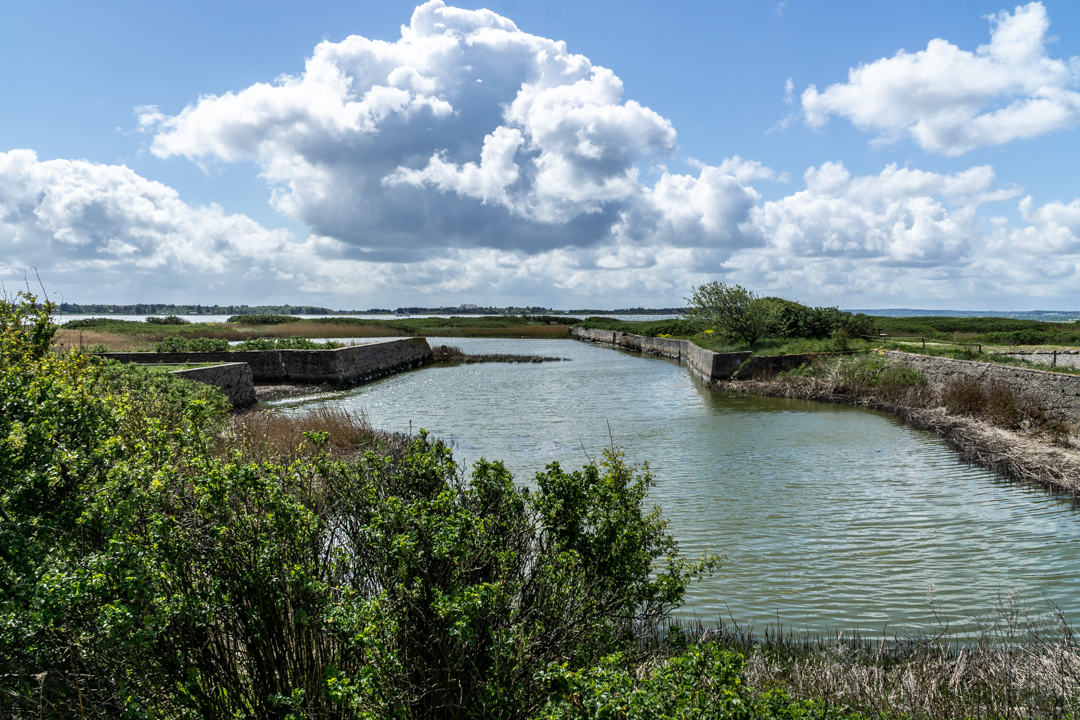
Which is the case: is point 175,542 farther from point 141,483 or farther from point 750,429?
point 750,429

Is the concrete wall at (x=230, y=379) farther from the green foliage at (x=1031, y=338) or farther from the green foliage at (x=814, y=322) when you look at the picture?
the green foliage at (x=1031, y=338)

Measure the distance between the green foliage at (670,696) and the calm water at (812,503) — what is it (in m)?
3.63

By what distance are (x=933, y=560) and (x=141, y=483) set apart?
8256 mm

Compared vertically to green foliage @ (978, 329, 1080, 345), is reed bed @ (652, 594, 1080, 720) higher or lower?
lower

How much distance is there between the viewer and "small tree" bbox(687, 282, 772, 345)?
105ft

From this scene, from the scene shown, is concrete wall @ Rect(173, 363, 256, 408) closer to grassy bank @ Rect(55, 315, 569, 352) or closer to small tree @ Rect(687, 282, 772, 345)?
grassy bank @ Rect(55, 315, 569, 352)

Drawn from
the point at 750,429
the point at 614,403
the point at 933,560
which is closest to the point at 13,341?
the point at 933,560

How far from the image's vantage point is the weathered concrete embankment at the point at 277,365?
1864 centimetres

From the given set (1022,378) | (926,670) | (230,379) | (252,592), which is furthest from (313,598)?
(1022,378)

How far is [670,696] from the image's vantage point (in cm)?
253

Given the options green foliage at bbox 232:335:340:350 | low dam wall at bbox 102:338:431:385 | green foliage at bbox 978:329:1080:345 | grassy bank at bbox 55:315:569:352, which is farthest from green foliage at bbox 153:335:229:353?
green foliage at bbox 978:329:1080:345

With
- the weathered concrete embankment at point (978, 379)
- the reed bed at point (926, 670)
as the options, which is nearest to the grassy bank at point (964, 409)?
the weathered concrete embankment at point (978, 379)

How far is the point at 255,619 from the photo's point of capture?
288 cm

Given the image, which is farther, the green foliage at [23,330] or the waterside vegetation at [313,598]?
the green foliage at [23,330]
